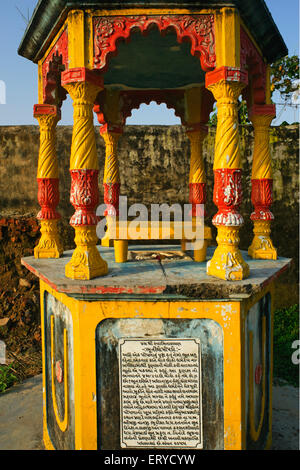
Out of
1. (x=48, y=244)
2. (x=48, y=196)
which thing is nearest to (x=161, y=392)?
(x=48, y=244)

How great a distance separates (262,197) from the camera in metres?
4.56

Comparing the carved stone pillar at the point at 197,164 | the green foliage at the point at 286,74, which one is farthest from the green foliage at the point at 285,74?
the carved stone pillar at the point at 197,164

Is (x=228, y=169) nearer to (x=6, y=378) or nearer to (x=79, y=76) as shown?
(x=79, y=76)

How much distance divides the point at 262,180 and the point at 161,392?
8.79ft

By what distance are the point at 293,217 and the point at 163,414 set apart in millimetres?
5542

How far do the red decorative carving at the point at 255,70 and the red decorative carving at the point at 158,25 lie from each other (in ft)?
1.52

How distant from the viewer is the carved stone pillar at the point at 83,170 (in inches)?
133

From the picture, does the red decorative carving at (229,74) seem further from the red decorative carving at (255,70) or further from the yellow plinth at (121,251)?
the yellow plinth at (121,251)

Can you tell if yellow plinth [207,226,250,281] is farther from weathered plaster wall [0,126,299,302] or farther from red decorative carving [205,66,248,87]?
weathered plaster wall [0,126,299,302]

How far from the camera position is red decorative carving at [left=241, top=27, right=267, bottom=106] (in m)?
3.79

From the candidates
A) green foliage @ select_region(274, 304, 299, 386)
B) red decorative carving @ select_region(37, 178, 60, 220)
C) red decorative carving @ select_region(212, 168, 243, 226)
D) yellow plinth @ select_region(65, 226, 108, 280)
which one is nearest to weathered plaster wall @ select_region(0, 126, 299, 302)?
green foliage @ select_region(274, 304, 299, 386)

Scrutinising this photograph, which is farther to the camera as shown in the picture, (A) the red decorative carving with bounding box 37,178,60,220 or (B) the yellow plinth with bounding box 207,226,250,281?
(A) the red decorative carving with bounding box 37,178,60,220

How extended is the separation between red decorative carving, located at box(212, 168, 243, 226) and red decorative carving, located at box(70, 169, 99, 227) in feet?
3.78
